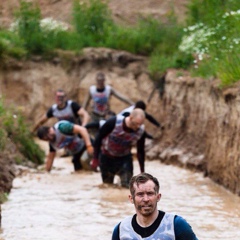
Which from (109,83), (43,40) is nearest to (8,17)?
(43,40)

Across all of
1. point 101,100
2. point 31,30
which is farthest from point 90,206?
point 31,30

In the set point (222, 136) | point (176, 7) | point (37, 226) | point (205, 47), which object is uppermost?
point (176, 7)

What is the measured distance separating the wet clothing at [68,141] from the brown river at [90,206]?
0.40m

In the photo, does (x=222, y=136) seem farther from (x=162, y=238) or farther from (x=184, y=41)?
(x=162, y=238)

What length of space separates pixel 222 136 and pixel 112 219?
4.19 metres

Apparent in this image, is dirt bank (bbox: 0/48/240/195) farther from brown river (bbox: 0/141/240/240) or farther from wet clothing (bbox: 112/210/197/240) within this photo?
wet clothing (bbox: 112/210/197/240)

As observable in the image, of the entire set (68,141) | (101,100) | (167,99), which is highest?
(167,99)

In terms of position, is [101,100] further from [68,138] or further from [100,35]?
[100,35]

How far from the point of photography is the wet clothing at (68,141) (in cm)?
1575

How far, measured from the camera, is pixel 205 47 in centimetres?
1802

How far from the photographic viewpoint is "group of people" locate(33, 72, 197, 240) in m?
6.18

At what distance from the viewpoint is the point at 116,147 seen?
43.9 feet

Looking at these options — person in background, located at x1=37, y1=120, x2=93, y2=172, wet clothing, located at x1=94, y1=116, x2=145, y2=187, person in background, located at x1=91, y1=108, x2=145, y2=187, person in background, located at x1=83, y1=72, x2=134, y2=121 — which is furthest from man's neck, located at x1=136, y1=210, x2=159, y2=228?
person in background, located at x1=83, y1=72, x2=134, y2=121

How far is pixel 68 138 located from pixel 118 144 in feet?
10.3
